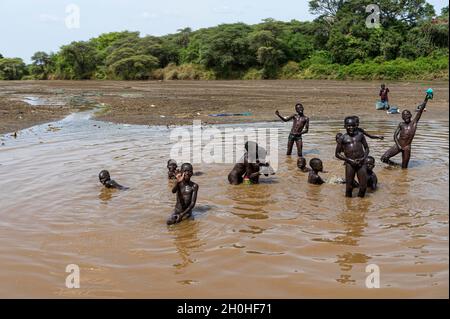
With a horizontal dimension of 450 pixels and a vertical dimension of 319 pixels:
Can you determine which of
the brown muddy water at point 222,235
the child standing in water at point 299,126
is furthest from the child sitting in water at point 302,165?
the child standing in water at point 299,126

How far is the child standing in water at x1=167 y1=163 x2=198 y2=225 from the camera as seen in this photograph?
6.42 meters

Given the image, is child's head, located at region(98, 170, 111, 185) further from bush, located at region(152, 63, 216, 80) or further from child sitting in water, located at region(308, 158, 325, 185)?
bush, located at region(152, 63, 216, 80)

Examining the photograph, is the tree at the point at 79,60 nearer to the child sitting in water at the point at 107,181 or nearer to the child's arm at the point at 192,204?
the child sitting in water at the point at 107,181

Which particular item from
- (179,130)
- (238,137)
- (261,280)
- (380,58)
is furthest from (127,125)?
(380,58)

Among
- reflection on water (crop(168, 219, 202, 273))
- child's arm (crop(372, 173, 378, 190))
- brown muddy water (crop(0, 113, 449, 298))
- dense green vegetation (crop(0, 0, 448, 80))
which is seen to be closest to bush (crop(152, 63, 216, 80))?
dense green vegetation (crop(0, 0, 448, 80))

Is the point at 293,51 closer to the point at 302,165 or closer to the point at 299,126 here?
the point at 299,126

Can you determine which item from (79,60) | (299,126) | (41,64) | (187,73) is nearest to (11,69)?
(41,64)

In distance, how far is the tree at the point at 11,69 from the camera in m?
76.6

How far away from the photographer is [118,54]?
212 feet

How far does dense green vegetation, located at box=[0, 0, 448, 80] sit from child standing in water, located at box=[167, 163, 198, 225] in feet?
121

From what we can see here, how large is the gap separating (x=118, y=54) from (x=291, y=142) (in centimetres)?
5755

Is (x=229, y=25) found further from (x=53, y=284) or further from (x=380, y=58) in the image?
(x=53, y=284)

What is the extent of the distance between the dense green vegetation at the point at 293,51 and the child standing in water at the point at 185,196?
121ft

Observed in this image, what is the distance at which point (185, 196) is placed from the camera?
6594 millimetres
